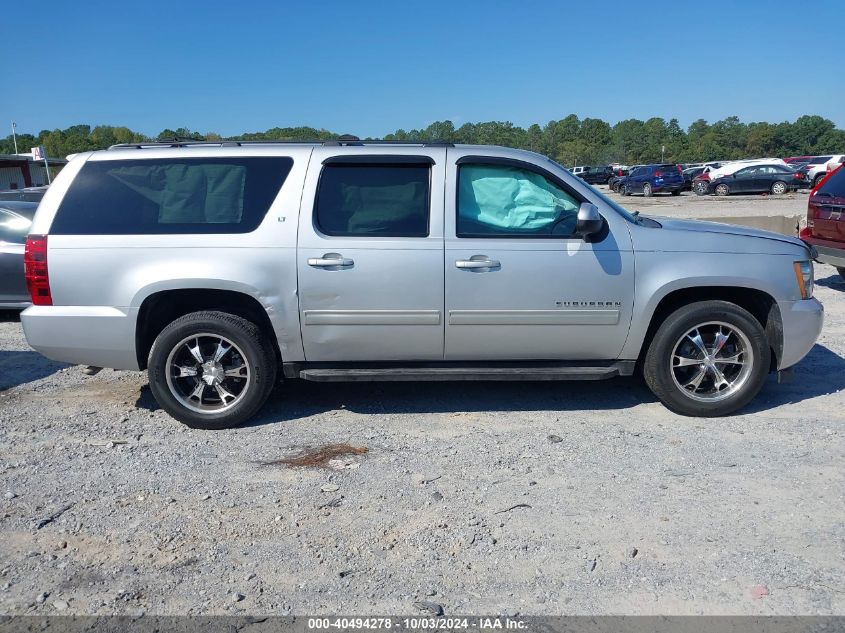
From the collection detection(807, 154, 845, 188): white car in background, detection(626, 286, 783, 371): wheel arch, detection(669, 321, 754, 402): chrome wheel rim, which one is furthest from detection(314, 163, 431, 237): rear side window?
detection(807, 154, 845, 188): white car in background

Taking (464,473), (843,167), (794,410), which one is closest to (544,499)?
(464,473)

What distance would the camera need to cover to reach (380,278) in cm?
505

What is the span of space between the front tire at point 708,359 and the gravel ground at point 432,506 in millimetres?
164

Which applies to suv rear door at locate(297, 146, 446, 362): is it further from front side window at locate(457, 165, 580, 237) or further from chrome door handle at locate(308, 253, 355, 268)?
front side window at locate(457, 165, 580, 237)

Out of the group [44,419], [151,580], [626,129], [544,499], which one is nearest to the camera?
[151,580]

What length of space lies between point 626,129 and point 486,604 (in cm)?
13685

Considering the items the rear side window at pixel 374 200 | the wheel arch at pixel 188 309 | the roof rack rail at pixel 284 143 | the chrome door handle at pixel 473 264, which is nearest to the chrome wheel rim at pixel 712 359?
the chrome door handle at pixel 473 264

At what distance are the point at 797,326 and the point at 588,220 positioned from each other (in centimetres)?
174

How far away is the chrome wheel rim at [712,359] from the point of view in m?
5.27

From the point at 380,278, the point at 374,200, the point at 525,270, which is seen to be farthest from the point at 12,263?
the point at 525,270

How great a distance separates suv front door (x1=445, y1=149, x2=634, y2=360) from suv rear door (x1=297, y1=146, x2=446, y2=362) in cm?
13

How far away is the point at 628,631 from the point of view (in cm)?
300

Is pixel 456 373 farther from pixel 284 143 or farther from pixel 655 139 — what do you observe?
pixel 655 139

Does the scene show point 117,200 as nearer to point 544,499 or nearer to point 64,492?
point 64,492
